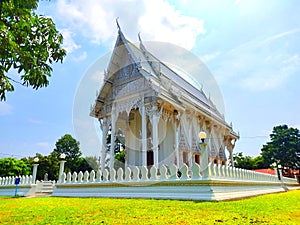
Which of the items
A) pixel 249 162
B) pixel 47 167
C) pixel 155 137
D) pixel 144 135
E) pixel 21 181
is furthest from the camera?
pixel 249 162

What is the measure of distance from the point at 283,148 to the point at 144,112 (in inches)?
961

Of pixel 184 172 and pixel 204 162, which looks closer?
pixel 204 162

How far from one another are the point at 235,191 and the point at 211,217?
4497 millimetres

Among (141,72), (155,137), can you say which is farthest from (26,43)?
(141,72)

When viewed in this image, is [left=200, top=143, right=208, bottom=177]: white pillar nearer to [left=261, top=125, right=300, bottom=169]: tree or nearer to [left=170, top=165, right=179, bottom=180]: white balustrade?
[left=170, top=165, right=179, bottom=180]: white balustrade

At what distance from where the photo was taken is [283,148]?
96.6ft

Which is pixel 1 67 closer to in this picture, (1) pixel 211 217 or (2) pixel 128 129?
(1) pixel 211 217

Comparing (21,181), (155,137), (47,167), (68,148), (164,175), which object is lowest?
(21,181)

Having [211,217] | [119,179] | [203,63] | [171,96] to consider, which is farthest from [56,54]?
[171,96]

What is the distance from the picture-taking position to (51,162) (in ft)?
101

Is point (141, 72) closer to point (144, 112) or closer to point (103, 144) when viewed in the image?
point (144, 112)

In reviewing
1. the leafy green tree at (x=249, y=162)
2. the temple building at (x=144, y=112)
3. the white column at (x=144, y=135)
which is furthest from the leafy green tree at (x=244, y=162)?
the white column at (x=144, y=135)

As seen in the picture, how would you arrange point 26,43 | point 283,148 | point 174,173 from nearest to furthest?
point 26,43
point 174,173
point 283,148

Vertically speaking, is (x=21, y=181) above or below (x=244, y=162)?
below
